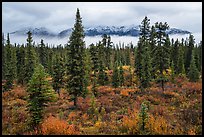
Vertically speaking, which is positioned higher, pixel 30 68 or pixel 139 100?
pixel 30 68

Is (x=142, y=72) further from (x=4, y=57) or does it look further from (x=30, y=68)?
(x=4, y=57)

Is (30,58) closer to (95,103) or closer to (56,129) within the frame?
(95,103)

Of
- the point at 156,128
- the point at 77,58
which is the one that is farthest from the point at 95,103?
the point at 156,128

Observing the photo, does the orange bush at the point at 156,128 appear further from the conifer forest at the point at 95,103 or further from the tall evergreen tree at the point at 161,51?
the tall evergreen tree at the point at 161,51

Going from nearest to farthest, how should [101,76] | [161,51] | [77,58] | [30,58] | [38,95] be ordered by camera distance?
[38,95] < [77,58] < [161,51] < [30,58] < [101,76]

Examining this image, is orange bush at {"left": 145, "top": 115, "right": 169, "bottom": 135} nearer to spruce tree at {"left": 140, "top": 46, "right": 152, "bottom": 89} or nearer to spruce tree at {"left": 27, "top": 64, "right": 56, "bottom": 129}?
spruce tree at {"left": 27, "top": 64, "right": 56, "bottom": 129}

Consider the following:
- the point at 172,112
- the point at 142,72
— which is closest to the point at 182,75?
the point at 142,72

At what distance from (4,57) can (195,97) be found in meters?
47.1

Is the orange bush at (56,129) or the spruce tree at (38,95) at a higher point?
the spruce tree at (38,95)

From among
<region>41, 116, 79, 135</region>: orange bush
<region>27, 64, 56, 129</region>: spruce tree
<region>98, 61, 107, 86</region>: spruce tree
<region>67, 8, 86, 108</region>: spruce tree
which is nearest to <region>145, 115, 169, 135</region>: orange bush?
<region>41, 116, 79, 135</region>: orange bush

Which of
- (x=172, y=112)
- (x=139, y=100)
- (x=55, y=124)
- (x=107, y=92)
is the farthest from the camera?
(x=107, y=92)

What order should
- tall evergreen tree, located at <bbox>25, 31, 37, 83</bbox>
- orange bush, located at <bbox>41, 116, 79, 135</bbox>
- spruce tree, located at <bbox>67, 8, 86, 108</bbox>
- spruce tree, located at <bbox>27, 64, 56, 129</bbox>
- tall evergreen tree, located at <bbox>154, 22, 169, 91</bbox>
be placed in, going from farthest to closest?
tall evergreen tree, located at <bbox>25, 31, 37, 83</bbox>
tall evergreen tree, located at <bbox>154, 22, 169, 91</bbox>
spruce tree, located at <bbox>67, 8, 86, 108</bbox>
spruce tree, located at <bbox>27, 64, 56, 129</bbox>
orange bush, located at <bbox>41, 116, 79, 135</bbox>

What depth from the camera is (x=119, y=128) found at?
2166 cm

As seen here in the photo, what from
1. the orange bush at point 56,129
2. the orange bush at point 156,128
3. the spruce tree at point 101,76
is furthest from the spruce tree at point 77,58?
the spruce tree at point 101,76
